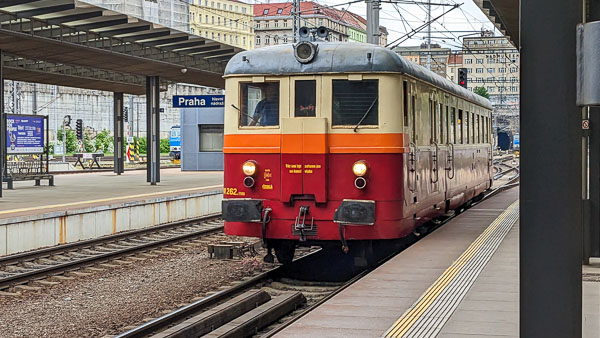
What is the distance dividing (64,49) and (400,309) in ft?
53.0

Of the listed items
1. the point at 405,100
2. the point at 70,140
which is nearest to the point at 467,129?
the point at 405,100

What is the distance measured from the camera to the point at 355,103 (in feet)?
35.2

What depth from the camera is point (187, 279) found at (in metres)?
12.1

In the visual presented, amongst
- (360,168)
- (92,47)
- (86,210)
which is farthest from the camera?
(92,47)

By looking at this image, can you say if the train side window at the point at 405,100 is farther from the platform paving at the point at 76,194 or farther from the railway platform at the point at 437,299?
the platform paving at the point at 76,194

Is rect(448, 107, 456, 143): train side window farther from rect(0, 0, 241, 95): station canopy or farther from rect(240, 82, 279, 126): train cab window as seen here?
rect(0, 0, 241, 95): station canopy

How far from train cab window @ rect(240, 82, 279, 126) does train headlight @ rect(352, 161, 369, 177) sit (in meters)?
1.34

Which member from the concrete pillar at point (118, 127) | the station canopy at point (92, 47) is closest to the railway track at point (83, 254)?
the station canopy at point (92, 47)

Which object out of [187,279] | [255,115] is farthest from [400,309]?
[187,279]

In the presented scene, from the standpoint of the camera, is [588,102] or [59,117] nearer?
[588,102]

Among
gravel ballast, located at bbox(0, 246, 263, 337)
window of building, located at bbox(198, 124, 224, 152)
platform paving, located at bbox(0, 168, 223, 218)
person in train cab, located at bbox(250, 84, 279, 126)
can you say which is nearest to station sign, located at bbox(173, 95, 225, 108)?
platform paving, located at bbox(0, 168, 223, 218)

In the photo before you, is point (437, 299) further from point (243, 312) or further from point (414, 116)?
point (414, 116)

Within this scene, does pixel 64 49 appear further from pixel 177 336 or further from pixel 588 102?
pixel 588 102

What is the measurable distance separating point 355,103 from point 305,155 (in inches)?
37.2
